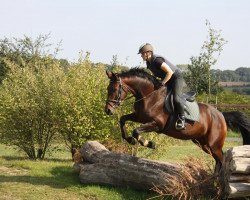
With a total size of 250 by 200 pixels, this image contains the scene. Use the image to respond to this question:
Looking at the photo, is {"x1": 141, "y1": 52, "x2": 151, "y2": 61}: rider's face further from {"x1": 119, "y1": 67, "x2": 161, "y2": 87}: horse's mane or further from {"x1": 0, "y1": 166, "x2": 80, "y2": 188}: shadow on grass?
{"x1": 0, "y1": 166, "x2": 80, "y2": 188}: shadow on grass

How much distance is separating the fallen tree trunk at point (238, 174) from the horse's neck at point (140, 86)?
231 cm

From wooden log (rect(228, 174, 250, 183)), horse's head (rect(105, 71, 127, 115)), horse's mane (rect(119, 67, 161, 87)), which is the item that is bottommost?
wooden log (rect(228, 174, 250, 183))

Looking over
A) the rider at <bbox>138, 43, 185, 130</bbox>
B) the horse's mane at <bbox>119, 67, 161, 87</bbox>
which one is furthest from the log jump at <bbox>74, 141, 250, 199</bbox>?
the horse's mane at <bbox>119, 67, 161, 87</bbox>

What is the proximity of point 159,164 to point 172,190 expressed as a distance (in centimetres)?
118

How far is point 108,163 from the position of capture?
9.87 meters

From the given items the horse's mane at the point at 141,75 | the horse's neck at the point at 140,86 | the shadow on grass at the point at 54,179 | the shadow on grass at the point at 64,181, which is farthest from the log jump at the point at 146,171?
the horse's mane at the point at 141,75

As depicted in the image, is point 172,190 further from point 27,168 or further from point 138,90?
point 27,168

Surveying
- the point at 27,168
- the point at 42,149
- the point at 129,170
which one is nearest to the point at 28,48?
the point at 42,149

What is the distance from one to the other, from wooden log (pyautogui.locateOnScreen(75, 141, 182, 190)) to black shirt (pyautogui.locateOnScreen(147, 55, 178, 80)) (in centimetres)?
197

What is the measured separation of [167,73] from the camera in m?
8.77

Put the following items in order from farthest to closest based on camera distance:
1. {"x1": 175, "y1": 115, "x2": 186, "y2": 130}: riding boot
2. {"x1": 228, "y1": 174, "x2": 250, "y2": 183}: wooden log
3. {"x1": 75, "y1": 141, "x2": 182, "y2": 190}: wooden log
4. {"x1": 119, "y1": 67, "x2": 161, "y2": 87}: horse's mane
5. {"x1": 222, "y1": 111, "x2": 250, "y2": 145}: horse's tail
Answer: {"x1": 222, "y1": 111, "x2": 250, "y2": 145}: horse's tail, {"x1": 119, "y1": 67, "x2": 161, "y2": 87}: horse's mane, {"x1": 175, "y1": 115, "x2": 186, "y2": 130}: riding boot, {"x1": 75, "y1": 141, "x2": 182, "y2": 190}: wooden log, {"x1": 228, "y1": 174, "x2": 250, "y2": 183}: wooden log

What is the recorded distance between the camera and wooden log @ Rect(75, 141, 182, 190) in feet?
28.7

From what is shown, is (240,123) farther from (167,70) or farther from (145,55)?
(145,55)

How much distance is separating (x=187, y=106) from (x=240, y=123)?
1569mm
